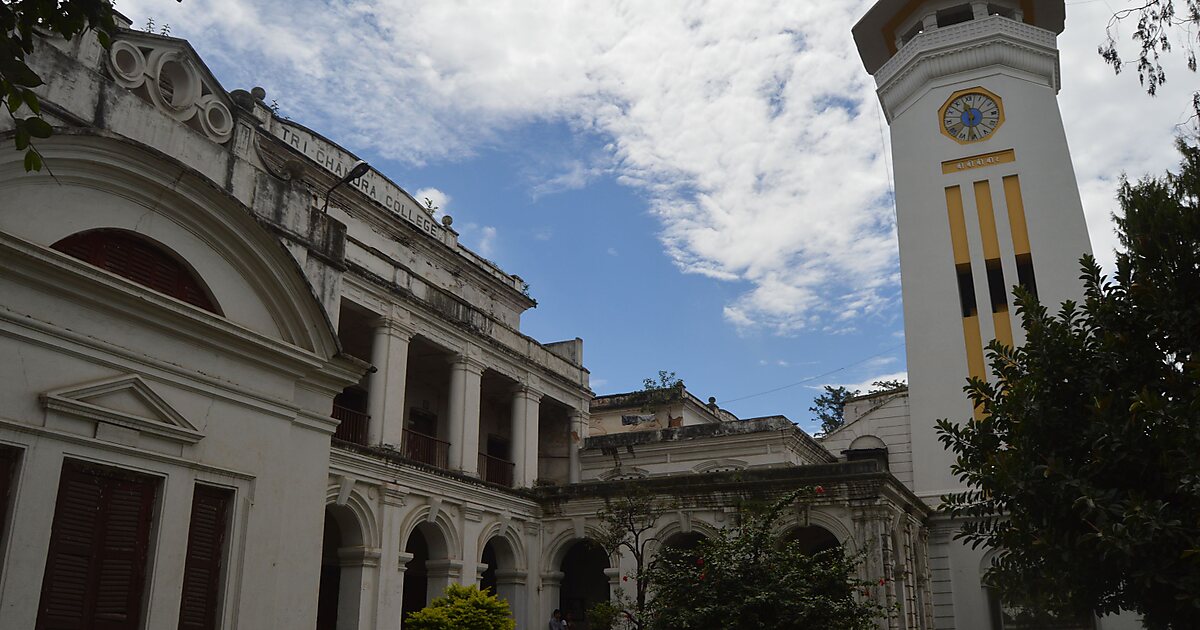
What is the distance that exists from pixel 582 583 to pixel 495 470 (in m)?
3.92

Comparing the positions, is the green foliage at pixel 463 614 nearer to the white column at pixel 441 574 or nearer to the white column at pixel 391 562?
the white column at pixel 391 562

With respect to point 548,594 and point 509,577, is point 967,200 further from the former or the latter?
point 509,577

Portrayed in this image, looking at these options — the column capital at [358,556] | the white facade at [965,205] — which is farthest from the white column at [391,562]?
the white facade at [965,205]

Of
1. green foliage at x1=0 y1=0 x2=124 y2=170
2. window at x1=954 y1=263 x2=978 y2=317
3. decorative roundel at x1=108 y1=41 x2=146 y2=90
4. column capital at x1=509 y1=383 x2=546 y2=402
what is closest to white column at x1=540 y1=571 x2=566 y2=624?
column capital at x1=509 y1=383 x2=546 y2=402

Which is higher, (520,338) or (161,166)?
(520,338)

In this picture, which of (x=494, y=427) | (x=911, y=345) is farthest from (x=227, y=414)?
(x=911, y=345)

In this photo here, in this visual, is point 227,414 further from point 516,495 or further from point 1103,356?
point 516,495

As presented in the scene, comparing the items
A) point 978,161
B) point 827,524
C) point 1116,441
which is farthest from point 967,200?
point 1116,441

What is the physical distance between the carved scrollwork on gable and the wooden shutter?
3120 mm

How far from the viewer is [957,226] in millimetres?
23250

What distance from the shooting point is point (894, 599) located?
1684cm

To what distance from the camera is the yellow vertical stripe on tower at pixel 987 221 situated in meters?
22.8

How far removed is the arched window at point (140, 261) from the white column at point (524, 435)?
13.4 meters

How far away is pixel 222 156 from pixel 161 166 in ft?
2.92
